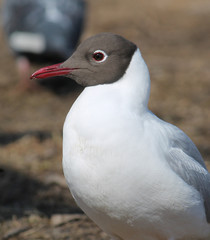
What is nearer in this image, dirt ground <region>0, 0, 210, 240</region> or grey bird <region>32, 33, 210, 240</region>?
grey bird <region>32, 33, 210, 240</region>

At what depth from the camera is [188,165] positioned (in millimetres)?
3238

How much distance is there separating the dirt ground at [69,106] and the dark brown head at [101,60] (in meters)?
1.45

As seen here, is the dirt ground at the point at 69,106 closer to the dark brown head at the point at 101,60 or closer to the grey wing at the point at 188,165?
the grey wing at the point at 188,165

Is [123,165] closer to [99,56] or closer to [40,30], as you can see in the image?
[99,56]

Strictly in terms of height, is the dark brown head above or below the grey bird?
above

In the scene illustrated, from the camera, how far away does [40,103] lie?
312 inches

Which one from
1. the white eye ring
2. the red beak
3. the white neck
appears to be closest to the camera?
the white neck

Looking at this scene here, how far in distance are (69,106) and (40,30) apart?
5.89ft

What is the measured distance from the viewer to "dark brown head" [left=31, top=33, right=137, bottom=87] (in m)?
3.17

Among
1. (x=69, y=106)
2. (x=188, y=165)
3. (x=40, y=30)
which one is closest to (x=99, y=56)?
(x=188, y=165)

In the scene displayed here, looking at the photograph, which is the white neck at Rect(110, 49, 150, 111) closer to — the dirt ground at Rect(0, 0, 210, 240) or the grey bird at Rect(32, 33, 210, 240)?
the grey bird at Rect(32, 33, 210, 240)

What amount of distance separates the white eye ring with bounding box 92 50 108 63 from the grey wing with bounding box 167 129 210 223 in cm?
65

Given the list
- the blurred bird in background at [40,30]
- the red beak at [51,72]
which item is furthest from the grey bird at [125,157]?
the blurred bird in background at [40,30]

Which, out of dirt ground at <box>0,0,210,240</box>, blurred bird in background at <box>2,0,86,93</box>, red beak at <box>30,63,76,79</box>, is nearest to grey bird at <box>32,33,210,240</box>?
red beak at <box>30,63,76,79</box>
